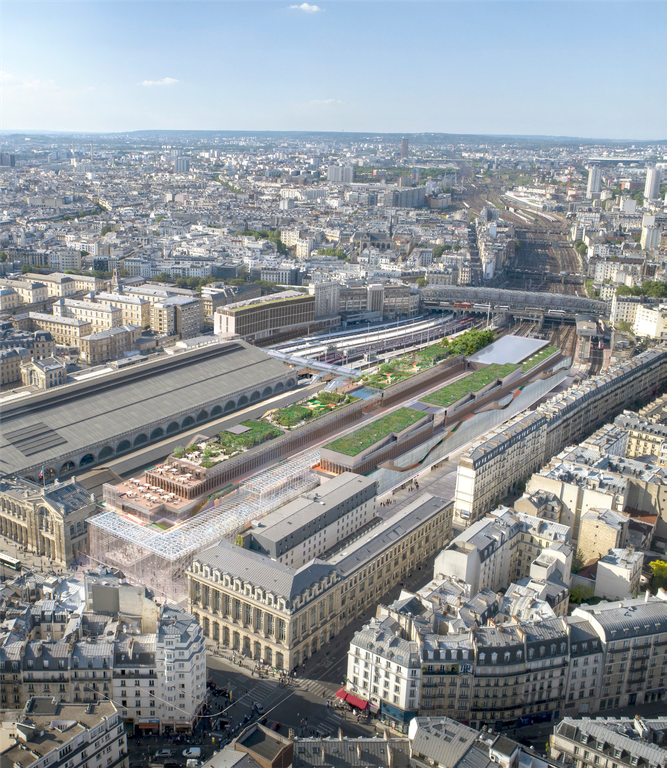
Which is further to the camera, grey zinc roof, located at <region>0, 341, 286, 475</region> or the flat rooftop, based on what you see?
the flat rooftop

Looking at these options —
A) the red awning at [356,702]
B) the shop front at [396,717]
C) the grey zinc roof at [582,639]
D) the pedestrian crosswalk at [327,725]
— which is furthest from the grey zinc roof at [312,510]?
the grey zinc roof at [582,639]

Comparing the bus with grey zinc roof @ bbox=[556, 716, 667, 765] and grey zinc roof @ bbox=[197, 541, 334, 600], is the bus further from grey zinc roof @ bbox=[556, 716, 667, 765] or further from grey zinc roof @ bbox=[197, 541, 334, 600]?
grey zinc roof @ bbox=[556, 716, 667, 765]

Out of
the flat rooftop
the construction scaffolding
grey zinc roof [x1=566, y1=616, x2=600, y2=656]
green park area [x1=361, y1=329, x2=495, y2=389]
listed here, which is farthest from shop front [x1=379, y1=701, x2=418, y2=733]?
the flat rooftop

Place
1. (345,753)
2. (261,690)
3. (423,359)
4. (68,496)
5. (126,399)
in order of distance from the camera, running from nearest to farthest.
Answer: (345,753), (261,690), (68,496), (126,399), (423,359)

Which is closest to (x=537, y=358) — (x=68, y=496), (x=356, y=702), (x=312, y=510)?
(x=312, y=510)

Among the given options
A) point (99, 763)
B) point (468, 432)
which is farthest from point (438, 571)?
point (468, 432)

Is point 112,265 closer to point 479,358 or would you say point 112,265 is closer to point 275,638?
point 479,358

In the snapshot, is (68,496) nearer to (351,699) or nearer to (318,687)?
(318,687)
